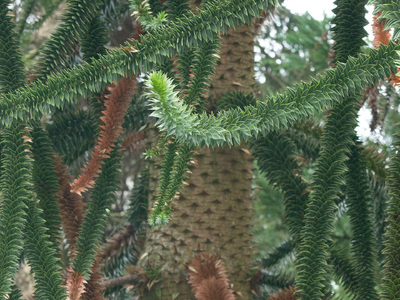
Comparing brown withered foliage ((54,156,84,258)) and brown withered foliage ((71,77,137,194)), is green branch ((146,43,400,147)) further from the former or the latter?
brown withered foliage ((54,156,84,258))

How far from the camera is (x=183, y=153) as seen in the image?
3.05 ft

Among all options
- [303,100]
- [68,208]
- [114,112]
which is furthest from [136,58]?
[68,208]

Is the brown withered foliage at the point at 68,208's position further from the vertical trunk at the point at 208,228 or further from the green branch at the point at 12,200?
the vertical trunk at the point at 208,228

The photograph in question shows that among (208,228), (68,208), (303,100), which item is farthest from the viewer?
(208,228)

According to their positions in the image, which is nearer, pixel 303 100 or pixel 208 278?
pixel 303 100

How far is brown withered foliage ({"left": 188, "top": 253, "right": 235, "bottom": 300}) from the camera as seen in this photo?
3.59 feet

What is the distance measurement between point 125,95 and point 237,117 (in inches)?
13.4

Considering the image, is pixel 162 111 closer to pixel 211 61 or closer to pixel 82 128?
pixel 211 61

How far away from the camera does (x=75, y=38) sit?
3.75 ft

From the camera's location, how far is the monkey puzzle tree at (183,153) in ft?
2.78

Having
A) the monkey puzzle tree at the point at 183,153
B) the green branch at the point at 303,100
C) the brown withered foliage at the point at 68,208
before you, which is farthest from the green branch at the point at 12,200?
the green branch at the point at 303,100

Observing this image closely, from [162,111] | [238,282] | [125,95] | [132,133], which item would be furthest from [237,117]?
[132,133]

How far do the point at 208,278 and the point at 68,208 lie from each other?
15.6 inches

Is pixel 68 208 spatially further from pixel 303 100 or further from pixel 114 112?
pixel 303 100
